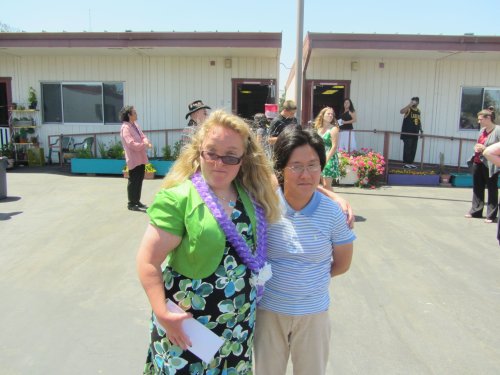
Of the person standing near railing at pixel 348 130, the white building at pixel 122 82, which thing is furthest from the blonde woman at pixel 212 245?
the white building at pixel 122 82

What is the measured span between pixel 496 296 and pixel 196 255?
3.40 meters

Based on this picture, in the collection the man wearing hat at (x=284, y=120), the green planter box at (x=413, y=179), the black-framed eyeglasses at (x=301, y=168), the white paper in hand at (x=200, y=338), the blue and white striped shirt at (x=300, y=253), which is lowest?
the green planter box at (x=413, y=179)

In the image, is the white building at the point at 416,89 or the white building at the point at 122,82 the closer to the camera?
the white building at the point at 416,89

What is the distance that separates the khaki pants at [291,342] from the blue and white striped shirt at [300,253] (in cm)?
5

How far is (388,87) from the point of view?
11.7 meters

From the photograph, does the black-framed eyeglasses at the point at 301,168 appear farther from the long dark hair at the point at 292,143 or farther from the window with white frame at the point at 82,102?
the window with white frame at the point at 82,102

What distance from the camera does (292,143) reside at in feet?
6.15

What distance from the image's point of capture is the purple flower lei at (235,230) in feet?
5.37

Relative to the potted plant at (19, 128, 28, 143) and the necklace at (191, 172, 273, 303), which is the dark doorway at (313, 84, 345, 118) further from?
the necklace at (191, 172, 273, 303)

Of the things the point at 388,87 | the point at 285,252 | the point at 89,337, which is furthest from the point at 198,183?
the point at 388,87

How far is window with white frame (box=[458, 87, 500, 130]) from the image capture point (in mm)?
11719

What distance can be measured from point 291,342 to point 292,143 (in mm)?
878

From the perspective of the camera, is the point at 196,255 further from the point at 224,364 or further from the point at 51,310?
the point at 51,310

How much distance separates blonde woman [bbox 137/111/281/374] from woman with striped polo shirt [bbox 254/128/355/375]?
10 centimetres
